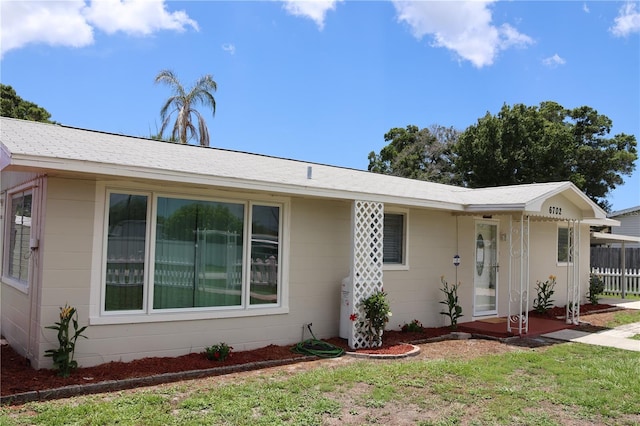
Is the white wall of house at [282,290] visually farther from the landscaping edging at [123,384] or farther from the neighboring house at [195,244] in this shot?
the landscaping edging at [123,384]

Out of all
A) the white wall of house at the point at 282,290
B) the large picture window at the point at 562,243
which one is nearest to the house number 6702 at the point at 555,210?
the white wall of house at the point at 282,290

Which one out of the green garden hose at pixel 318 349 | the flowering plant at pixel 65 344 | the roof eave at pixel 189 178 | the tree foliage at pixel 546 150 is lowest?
the green garden hose at pixel 318 349

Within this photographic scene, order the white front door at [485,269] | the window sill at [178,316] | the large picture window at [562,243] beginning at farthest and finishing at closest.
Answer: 1. the large picture window at [562,243]
2. the white front door at [485,269]
3. the window sill at [178,316]

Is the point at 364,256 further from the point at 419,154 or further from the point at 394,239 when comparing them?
the point at 419,154

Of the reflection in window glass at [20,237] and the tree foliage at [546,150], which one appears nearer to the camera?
the reflection in window glass at [20,237]

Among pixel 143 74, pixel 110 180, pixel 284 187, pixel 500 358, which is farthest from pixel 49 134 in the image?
pixel 143 74

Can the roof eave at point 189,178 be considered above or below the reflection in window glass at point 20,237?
above

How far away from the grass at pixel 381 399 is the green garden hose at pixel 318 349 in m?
0.49

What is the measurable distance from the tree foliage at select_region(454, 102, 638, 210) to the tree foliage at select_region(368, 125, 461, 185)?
3628mm

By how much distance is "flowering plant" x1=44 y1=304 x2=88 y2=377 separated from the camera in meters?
5.95

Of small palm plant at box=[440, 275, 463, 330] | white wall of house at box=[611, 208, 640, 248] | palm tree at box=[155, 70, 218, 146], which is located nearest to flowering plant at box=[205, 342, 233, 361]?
small palm plant at box=[440, 275, 463, 330]

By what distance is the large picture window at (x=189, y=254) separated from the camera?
22.4 feet

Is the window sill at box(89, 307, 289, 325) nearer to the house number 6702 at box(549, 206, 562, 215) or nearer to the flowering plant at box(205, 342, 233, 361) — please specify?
the flowering plant at box(205, 342, 233, 361)

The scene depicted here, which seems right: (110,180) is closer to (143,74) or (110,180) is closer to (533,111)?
(143,74)
